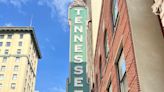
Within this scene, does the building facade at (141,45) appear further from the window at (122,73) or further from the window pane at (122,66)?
the window pane at (122,66)

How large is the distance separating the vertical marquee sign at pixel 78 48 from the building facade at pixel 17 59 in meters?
67.8

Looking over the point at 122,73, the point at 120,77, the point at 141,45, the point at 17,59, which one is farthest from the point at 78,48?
the point at 17,59

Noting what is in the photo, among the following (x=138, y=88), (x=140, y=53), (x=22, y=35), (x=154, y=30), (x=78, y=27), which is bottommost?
(x=138, y=88)

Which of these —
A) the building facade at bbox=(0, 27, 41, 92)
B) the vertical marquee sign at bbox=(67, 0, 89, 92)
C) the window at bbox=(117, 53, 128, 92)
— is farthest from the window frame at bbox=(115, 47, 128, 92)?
the building facade at bbox=(0, 27, 41, 92)

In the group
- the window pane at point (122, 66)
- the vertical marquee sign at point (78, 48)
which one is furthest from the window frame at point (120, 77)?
the vertical marquee sign at point (78, 48)

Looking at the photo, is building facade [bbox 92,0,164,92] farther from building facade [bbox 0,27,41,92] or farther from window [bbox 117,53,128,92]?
building facade [bbox 0,27,41,92]

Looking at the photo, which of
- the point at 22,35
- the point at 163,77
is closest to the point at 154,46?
the point at 163,77

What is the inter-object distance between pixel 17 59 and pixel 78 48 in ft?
253

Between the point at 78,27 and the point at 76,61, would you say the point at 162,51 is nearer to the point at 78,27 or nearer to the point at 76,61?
the point at 76,61

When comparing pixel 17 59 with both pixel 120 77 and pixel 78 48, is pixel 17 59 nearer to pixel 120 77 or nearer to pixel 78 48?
pixel 78 48

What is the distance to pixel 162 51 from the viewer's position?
8883 millimetres

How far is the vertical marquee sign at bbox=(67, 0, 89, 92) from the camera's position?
2197 centimetres

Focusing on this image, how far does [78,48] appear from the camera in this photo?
2375 cm

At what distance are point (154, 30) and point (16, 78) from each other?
3433 inches
